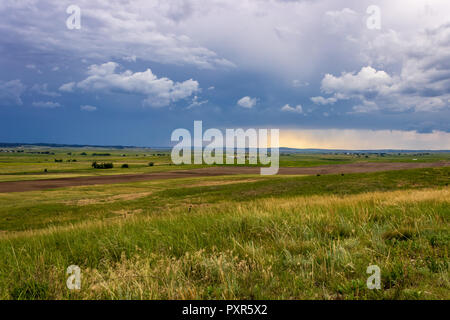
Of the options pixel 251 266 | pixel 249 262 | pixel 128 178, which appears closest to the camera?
pixel 251 266

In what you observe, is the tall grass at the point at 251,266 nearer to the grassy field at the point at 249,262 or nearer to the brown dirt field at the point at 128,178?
the grassy field at the point at 249,262

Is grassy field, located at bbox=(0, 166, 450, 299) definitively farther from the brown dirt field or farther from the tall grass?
the brown dirt field

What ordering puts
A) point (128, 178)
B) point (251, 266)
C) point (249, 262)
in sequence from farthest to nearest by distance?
point (128, 178) < point (249, 262) < point (251, 266)

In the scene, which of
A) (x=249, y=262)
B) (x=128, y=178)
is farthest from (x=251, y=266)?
(x=128, y=178)

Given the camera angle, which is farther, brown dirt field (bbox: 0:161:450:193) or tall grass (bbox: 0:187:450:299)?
brown dirt field (bbox: 0:161:450:193)

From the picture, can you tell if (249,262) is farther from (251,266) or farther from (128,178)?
(128,178)

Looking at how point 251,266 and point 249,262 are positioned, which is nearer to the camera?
point 251,266

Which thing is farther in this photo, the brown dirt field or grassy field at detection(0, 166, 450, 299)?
the brown dirt field

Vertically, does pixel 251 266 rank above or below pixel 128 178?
above

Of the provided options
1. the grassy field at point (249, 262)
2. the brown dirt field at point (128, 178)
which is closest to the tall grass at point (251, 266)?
the grassy field at point (249, 262)

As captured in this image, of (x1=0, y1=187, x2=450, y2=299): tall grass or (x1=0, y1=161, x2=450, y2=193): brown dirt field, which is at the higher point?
(x1=0, y1=187, x2=450, y2=299): tall grass

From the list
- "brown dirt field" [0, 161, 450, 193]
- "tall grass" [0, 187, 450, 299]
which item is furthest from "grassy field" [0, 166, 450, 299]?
"brown dirt field" [0, 161, 450, 193]
